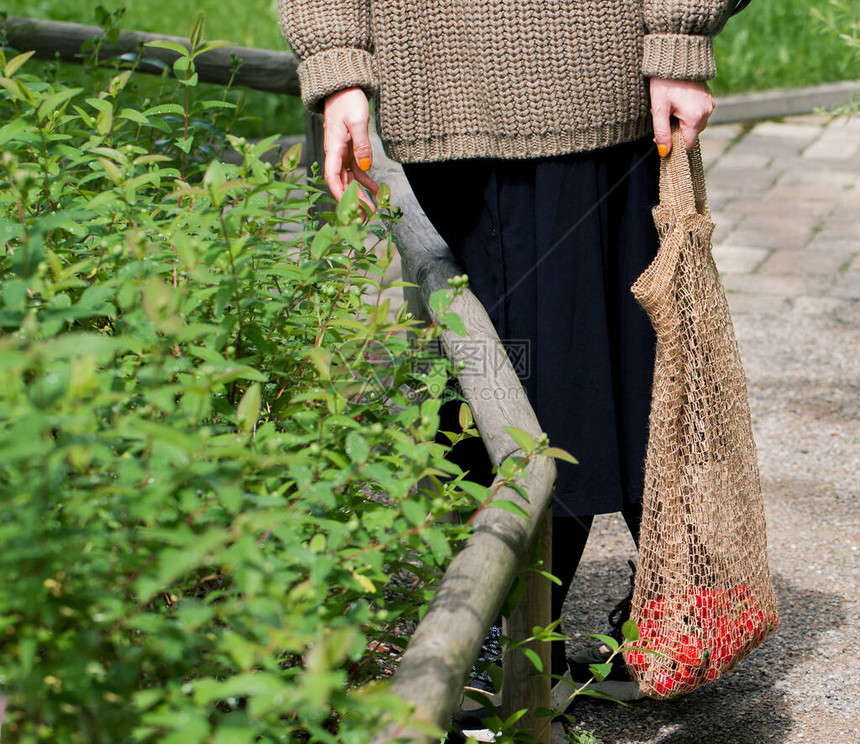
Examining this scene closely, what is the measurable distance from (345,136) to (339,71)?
112 millimetres

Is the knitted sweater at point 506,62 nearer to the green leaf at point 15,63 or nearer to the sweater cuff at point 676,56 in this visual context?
the sweater cuff at point 676,56

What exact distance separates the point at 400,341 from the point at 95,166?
638 mm

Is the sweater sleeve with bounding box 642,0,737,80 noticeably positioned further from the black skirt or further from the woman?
the black skirt

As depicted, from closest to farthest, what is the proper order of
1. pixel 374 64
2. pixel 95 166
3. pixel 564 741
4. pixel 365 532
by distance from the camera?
pixel 365 532
pixel 95 166
pixel 374 64
pixel 564 741

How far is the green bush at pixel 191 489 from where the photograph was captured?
95 centimetres

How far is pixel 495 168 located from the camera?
1945 millimetres

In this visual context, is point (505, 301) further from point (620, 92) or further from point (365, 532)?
point (365, 532)

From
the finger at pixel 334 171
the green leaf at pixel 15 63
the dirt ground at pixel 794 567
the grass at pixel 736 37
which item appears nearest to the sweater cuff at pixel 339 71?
the finger at pixel 334 171

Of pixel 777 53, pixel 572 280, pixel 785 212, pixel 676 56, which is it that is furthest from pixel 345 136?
pixel 777 53

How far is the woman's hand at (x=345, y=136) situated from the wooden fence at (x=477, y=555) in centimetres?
23

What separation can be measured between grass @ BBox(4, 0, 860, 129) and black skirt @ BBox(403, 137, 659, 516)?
15.4 ft

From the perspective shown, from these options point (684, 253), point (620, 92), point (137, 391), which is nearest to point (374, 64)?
point (620, 92)

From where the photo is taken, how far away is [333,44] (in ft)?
6.16

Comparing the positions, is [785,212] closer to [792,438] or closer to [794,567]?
[792,438]
